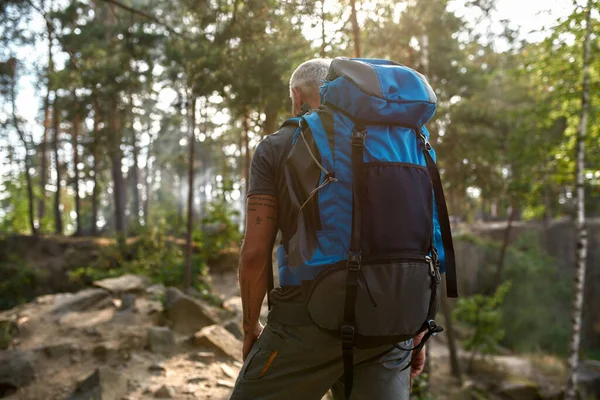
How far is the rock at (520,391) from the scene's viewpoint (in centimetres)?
1291

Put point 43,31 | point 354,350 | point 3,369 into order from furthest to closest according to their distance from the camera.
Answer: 1. point 43,31
2. point 3,369
3. point 354,350

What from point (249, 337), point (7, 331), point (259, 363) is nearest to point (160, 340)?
point (7, 331)

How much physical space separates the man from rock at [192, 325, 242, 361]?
A: 435 centimetres

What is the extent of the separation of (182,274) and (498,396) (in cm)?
877

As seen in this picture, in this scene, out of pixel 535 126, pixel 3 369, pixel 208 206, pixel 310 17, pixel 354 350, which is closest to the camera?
pixel 354 350

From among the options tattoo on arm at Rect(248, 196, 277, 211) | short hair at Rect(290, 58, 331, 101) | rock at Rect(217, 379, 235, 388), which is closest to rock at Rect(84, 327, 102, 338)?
rock at Rect(217, 379, 235, 388)

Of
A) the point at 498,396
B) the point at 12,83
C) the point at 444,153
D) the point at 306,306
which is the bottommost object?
the point at 498,396

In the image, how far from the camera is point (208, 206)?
14297 mm

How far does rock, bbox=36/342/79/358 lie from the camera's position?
20.6 feet

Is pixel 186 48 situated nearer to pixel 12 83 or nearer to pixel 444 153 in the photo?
pixel 444 153

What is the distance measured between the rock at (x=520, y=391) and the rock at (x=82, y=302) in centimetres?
1020

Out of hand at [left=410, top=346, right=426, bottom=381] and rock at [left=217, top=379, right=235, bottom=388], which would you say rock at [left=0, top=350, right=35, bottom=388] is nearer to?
rock at [left=217, top=379, right=235, bottom=388]

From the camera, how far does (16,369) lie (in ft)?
18.1

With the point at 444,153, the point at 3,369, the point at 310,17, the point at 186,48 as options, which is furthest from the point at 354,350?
the point at 444,153
